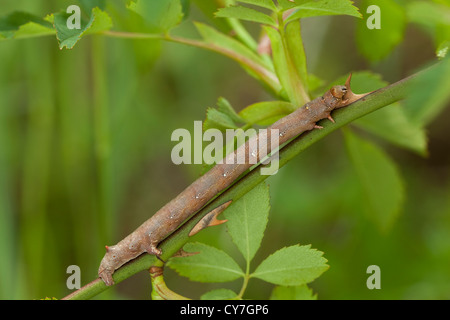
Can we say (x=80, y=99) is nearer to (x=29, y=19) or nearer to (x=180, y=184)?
(x=180, y=184)

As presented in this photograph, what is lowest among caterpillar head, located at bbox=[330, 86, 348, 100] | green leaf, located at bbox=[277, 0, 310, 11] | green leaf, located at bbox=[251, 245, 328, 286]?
green leaf, located at bbox=[251, 245, 328, 286]

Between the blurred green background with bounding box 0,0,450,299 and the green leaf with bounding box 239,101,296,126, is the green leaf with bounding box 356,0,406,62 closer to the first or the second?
A: the green leaf with bounding box 239,101,296,126

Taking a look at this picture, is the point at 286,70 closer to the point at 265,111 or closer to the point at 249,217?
the point at 265,111

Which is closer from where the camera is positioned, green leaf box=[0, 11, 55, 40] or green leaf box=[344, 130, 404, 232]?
green leaf box=[0, 11, 55, 40]

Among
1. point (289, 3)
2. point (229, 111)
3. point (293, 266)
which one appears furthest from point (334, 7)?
point (293, 266)

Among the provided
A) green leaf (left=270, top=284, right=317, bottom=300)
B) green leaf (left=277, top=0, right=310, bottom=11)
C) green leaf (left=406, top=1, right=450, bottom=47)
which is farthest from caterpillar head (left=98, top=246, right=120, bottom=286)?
green leaf (left=406, top=1, right=450, bottom=47)
